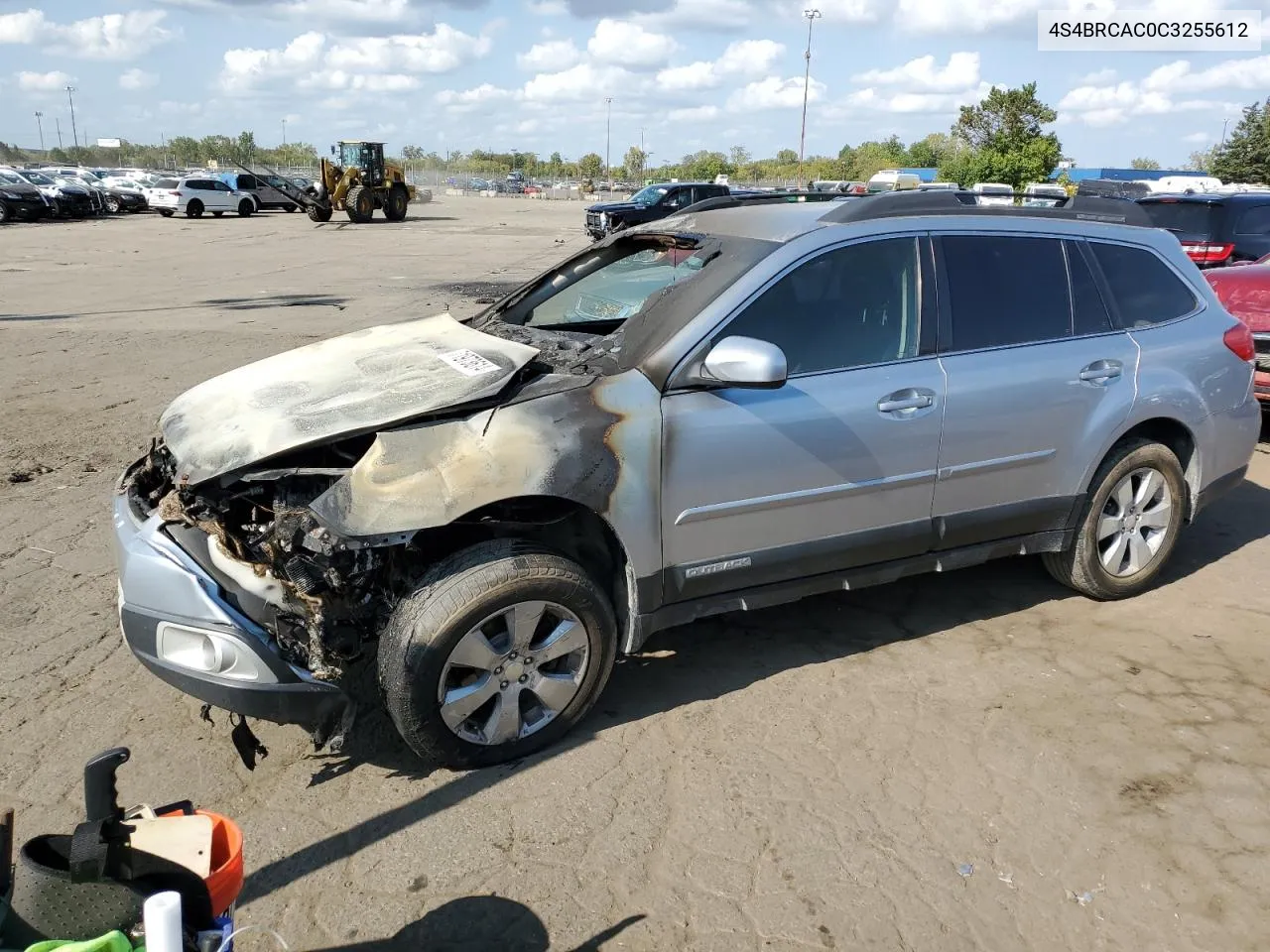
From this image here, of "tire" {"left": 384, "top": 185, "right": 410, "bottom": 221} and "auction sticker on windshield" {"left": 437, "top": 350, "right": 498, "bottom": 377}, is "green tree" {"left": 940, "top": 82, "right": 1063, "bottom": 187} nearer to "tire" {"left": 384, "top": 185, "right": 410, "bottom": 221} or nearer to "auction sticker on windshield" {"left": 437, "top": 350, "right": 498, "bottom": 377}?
"tire" {"left": 384, "top": 185, "right": 410, "bottom": 221}

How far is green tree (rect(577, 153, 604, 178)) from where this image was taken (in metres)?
121

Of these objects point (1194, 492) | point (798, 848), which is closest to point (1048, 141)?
point (1194, 492)

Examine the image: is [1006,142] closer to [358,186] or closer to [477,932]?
[358,186]

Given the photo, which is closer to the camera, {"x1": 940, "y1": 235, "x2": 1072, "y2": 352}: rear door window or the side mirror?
the side mirror

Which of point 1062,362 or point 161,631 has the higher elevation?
point 1062,362

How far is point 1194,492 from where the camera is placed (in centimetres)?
475

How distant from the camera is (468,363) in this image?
351 cm

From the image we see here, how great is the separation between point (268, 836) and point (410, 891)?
529 millimetres

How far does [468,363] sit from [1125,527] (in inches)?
125

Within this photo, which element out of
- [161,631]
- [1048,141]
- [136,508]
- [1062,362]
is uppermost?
[1048,141]

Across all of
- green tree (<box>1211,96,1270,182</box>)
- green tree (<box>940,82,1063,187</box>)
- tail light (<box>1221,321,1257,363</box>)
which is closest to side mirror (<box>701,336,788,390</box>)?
tail light (<box>1221,321,1257,363</box>)

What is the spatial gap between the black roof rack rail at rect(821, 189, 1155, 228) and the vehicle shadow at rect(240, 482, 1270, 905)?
70.0 inches

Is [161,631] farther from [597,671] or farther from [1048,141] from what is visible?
[1048,141]

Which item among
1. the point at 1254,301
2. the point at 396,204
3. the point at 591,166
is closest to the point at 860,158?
the point at 591,166
